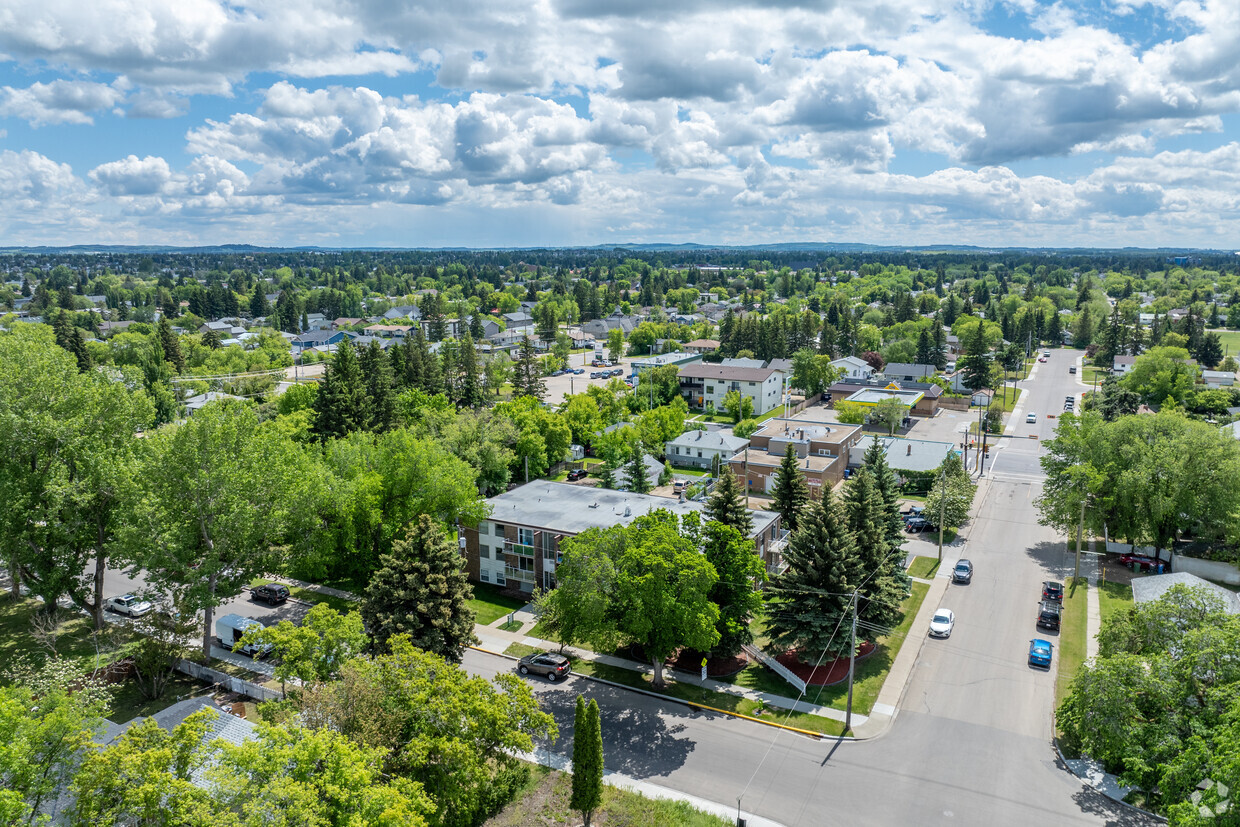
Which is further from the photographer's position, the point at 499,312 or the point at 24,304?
the point at 499,312

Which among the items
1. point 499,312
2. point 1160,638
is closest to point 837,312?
point 499,312

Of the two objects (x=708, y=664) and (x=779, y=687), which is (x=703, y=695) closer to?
(x=708, y=664)

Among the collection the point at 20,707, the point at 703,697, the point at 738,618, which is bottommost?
the point at 703,697

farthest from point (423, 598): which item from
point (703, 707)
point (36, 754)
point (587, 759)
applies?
point (36, 754)

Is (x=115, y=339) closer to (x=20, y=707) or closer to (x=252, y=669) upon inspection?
(x=252, y=669)

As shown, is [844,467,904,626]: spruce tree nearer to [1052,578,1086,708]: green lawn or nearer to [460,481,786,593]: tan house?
[460,481,786,593]: tan house

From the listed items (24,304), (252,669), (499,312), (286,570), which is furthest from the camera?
(499,312)

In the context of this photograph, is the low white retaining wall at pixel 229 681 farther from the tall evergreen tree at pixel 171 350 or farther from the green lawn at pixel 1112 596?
the tall evergreen tree at pixel 171 350

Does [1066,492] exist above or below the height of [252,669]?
above

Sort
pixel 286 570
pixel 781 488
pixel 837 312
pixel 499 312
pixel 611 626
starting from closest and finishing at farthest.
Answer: pixel 611 626
pixel 286 570
pixel 781 488
pixel 837 312
pixel 499 312
